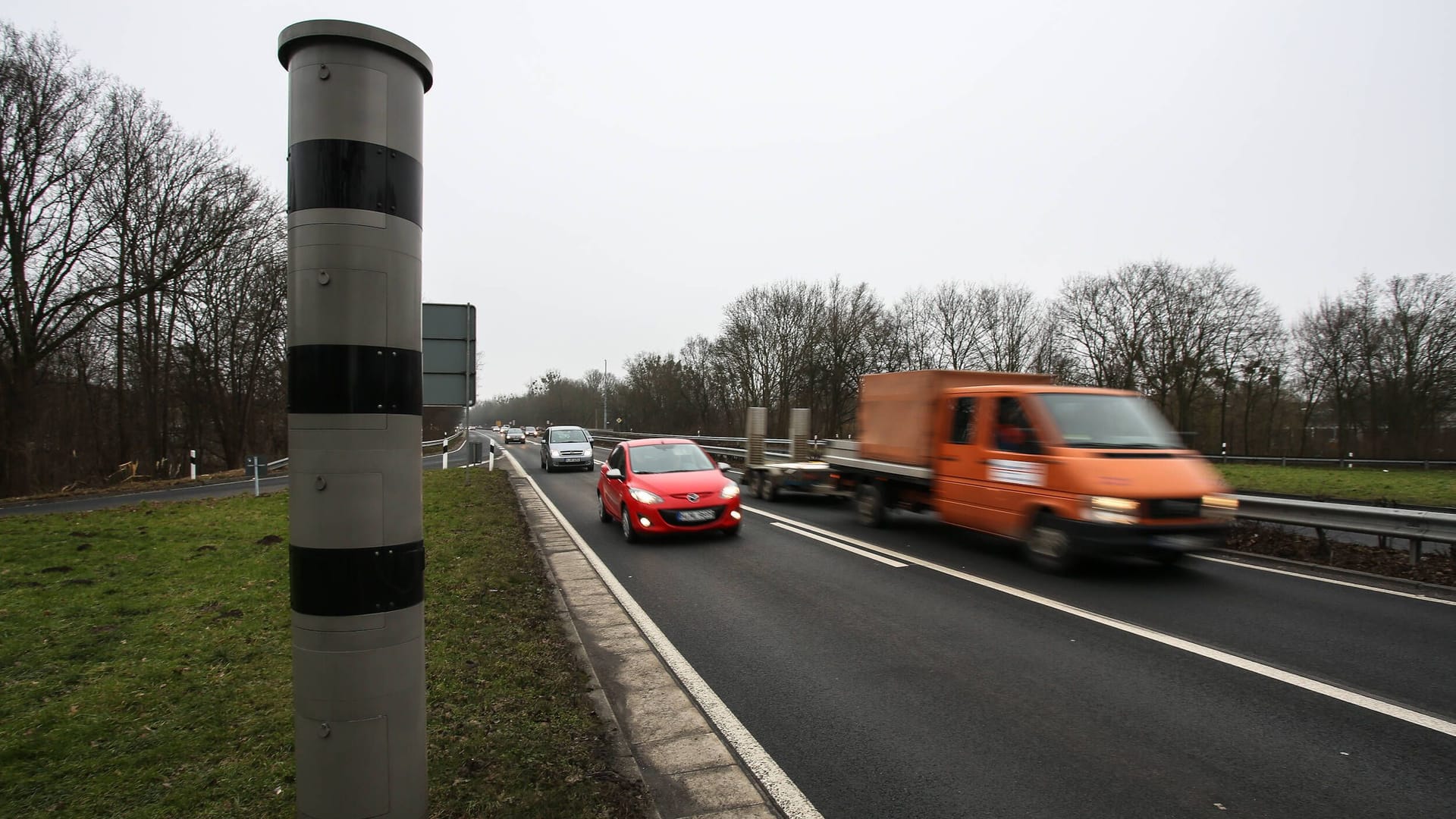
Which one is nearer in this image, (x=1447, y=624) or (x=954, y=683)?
(x=954, y=683)

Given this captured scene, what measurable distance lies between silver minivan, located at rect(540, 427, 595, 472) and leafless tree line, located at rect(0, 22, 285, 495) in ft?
44.2

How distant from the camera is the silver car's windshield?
11852 millimetres

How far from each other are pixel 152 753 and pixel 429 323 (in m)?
10.1

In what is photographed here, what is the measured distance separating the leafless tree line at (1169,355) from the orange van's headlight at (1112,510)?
134 ft

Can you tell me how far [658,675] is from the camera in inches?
203

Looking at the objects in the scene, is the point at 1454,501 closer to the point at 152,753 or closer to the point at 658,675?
the point at 658,675

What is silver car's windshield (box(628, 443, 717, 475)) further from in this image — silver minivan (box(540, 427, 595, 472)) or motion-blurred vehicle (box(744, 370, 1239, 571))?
silver minivan (box(540, 427, 595, 472))

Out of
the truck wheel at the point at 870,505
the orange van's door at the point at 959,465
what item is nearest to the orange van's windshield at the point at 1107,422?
the orange van's door at the point at 959,465

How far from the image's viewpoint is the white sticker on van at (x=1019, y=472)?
835 cm

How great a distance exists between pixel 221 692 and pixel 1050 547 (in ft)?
25.5

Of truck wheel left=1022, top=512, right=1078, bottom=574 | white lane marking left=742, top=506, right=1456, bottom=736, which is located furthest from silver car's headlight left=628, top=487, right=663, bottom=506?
truck wheel left=1022, top=512, right=1078, bottom=574

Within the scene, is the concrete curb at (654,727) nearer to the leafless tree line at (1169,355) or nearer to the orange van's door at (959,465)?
the orange van's door at (959,465)

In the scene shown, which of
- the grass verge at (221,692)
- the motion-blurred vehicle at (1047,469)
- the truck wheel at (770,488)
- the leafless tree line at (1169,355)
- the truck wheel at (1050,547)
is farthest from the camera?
the leafless tree line at (1169,355)

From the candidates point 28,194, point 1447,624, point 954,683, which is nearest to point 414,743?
point 954,683
